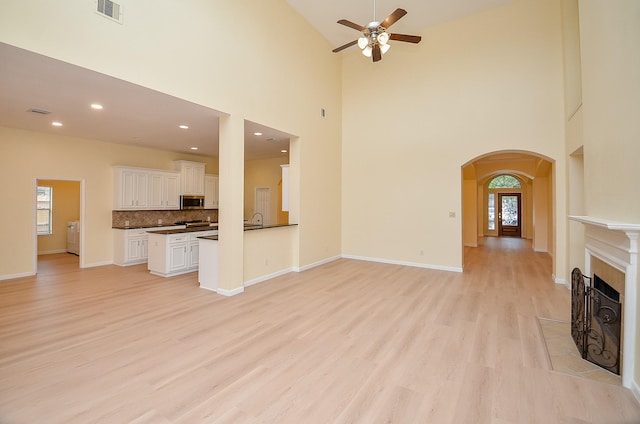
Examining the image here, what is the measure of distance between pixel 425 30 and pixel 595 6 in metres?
4.27

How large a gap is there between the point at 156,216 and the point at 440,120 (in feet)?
26.1

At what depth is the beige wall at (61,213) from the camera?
27.5 ft

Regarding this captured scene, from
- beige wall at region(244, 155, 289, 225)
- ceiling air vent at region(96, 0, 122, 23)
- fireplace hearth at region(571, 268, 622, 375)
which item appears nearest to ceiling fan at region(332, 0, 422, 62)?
ceiling air vent at region(96, 0, 122, 23)

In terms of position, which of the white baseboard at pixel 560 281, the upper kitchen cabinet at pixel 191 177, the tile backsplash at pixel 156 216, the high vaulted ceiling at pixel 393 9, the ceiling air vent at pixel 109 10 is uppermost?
the high vaulted ceiling at pixel 393 9

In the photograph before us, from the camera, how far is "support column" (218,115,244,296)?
14.7 ft

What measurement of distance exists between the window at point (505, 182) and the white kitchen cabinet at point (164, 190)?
46.7 feet

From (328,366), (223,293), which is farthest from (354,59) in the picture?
(328,366)

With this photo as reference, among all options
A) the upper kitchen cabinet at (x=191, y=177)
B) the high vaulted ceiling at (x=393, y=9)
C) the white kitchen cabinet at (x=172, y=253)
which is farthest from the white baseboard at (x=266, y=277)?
the high vaulted ceiling at (x=393, y=9)

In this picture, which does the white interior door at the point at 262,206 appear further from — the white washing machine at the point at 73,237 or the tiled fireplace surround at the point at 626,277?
the tiled fireplace surround at the point at 626,277

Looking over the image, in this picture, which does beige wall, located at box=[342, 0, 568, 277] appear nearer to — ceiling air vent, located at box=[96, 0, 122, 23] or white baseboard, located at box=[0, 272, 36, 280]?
ceiling air vent, located at box=[96, 0, 122, 23]

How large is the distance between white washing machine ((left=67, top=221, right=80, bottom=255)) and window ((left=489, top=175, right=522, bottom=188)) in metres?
17.1

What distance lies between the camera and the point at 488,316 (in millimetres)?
3699

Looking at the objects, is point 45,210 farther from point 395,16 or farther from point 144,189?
point 395,16

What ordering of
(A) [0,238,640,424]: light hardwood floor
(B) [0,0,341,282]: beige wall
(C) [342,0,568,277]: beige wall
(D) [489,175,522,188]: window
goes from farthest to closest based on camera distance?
(D) [489,175,522,188]: window
(C) [342,0,568,277]: beige wall
(B) [0,0,341,282]: beige wall
(A) [0,238,640,424]: light hardwood floor
